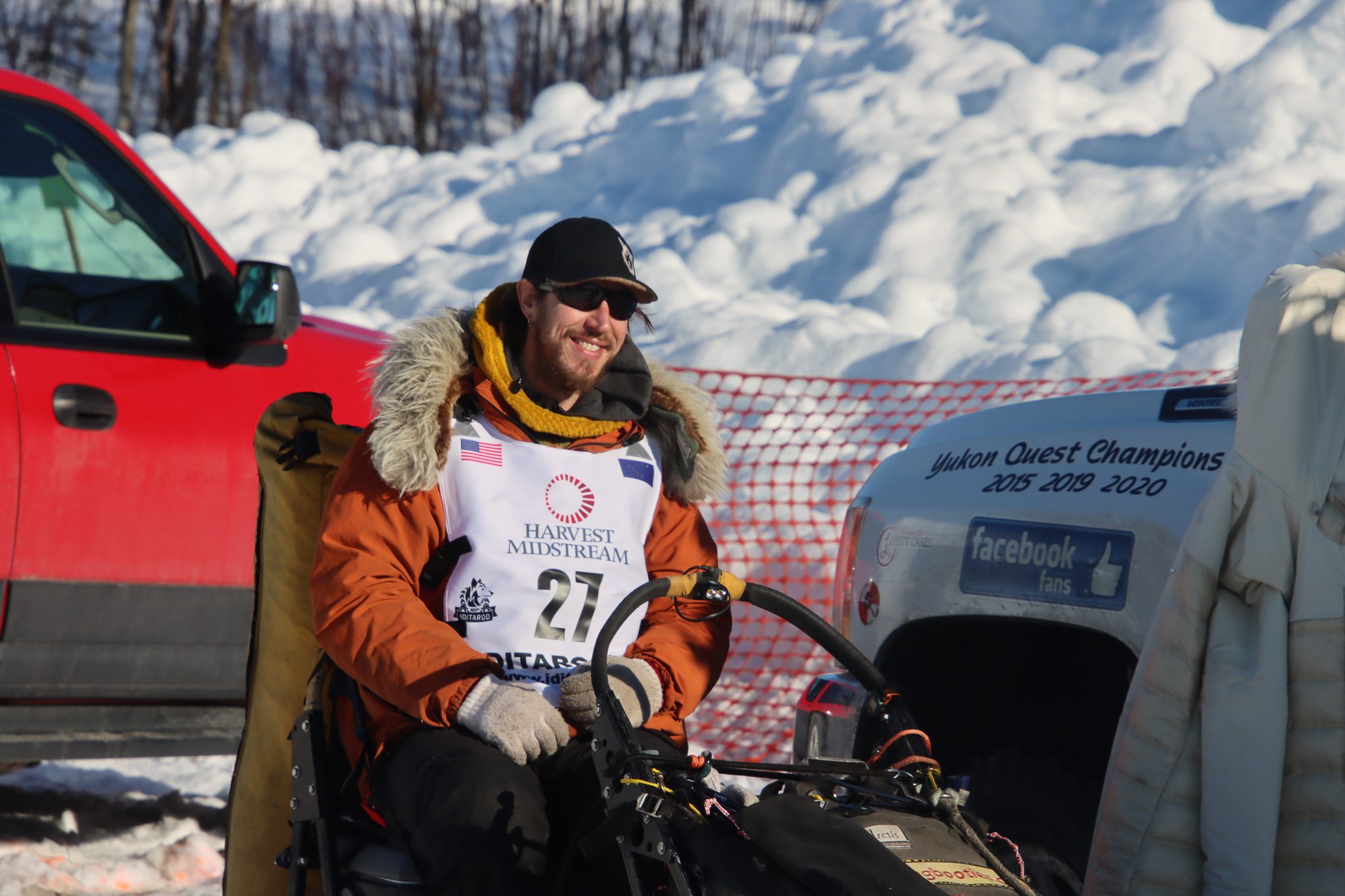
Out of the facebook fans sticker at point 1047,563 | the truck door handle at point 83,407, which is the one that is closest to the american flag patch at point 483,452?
the facebook fans sticker at point 1047,563

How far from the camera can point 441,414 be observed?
2.67m

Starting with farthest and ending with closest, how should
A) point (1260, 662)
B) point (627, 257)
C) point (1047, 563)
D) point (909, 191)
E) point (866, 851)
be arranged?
point (909, 191) → point (627, 257) → point (1047, 563) → point (1260, 662) → point (866, 851)

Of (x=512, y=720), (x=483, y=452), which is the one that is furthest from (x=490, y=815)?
(x=483, y=452)

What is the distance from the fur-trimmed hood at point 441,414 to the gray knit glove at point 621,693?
0.48 metres

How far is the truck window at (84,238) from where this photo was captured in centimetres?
396

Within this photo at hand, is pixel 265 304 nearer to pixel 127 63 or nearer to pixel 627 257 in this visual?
pixel 627 257

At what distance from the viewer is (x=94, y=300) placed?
13.3 ft

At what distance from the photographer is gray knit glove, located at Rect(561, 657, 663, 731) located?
2.45 meters

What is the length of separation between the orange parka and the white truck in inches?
15.4

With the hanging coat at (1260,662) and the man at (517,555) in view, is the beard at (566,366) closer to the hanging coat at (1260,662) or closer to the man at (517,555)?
the man at (517,555)

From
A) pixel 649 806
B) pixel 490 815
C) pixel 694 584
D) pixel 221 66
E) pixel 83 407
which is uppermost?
pixel 221 66

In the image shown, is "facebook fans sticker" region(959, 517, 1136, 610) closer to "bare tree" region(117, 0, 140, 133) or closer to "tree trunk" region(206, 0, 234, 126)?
"bare tree" region(117, 0, 140, 133)

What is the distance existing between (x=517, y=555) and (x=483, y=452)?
23 centimetres

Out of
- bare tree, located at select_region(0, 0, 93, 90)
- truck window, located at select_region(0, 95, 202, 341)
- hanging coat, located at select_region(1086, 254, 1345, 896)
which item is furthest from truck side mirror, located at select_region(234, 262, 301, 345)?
bare tree, located at select_region(0, 0, 93, 90)
